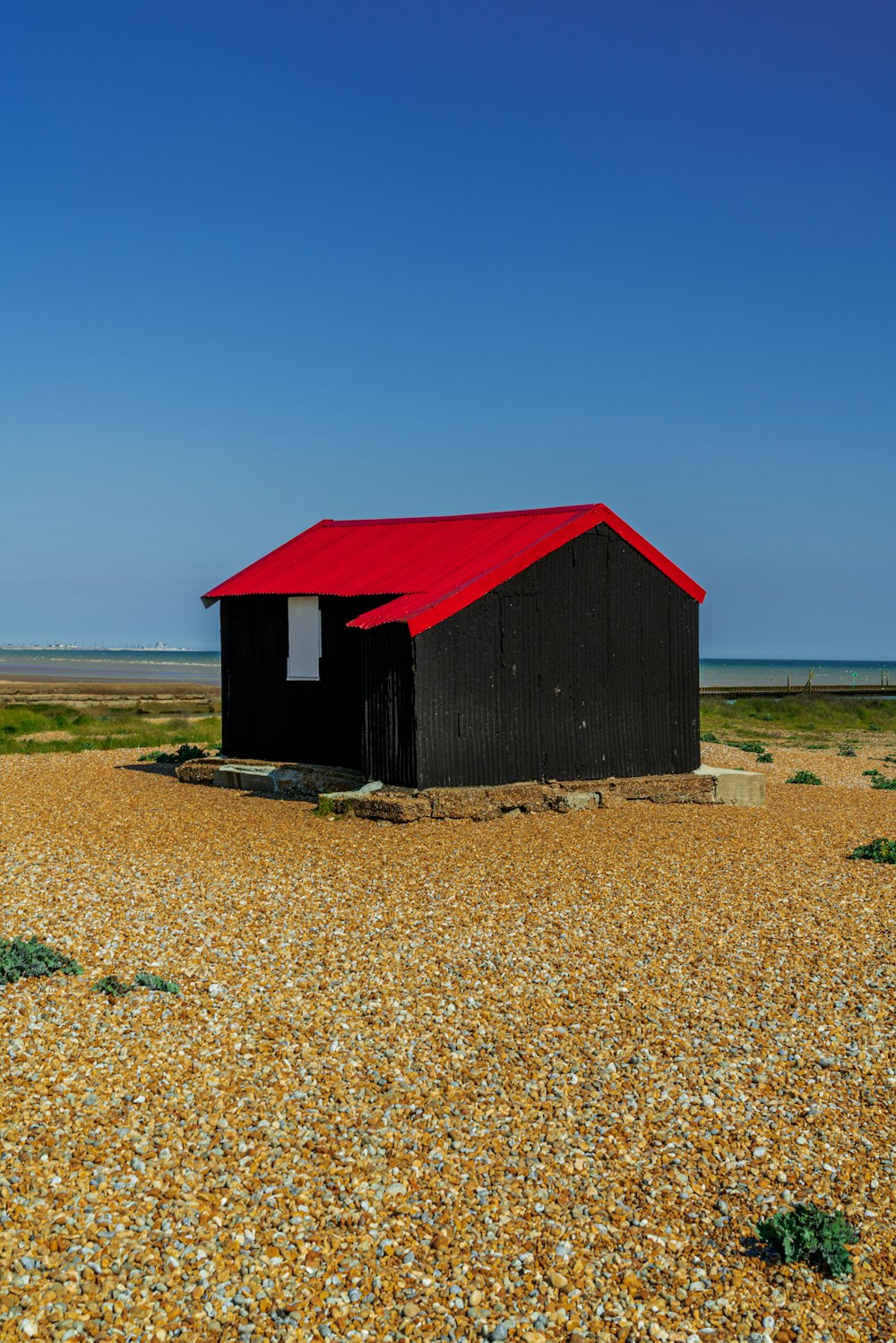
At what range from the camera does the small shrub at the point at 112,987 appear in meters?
8.68

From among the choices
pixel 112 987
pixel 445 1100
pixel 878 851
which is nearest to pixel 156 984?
pixel 112 987

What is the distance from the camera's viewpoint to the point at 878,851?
1389 cm

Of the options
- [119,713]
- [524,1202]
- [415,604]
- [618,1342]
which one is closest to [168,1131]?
[524,1202]

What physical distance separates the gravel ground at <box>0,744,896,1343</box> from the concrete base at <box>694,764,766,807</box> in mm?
5172

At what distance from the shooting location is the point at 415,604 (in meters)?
16.3

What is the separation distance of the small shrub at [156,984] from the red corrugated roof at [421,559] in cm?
755

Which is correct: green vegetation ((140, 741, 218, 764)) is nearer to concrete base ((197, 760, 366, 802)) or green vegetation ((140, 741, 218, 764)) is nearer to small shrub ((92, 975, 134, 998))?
concrete base ((197, 760, 366, 802))

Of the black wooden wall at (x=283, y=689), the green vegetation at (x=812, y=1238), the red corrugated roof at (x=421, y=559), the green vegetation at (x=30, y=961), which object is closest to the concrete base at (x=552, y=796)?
the black wooden wall at (x=283, y=689)

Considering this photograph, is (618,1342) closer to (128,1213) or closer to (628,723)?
(128,1213)

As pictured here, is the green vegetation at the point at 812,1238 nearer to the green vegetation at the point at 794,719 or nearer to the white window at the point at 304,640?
the white window at the point at 304,640

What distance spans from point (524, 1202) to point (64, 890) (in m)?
7.45

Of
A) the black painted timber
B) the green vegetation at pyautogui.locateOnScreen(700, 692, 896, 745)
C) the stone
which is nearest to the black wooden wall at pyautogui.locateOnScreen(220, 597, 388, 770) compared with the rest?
the black painted timber

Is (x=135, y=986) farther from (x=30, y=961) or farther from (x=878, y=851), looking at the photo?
(x=878, y=851)

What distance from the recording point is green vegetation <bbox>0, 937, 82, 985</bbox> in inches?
352
